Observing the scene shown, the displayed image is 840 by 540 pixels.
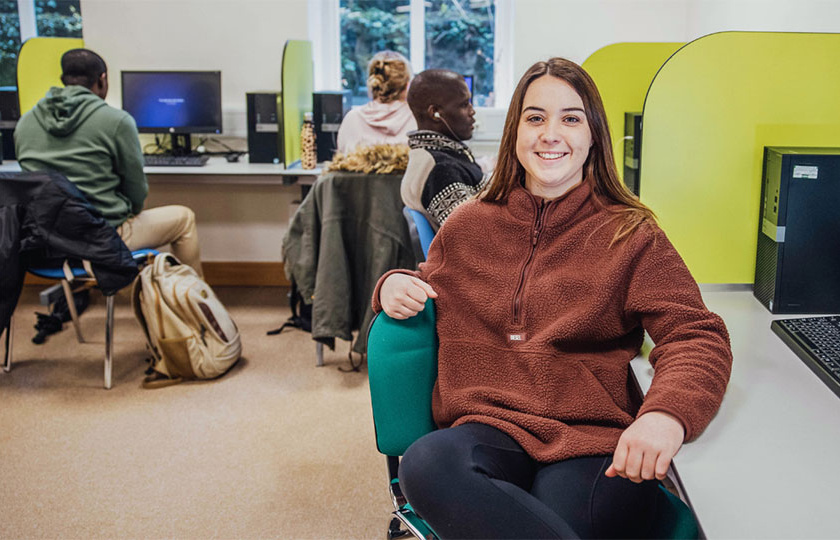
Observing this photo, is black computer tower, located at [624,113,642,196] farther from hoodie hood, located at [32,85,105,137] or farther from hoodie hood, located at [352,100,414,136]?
hoodie hood, located at [32,85,105,137]

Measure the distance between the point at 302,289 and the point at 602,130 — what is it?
1929 millimetres

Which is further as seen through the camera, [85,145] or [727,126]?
[85,145]

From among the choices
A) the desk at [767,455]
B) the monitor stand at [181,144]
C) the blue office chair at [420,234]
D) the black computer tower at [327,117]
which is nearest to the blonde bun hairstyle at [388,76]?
the black computer tower at [327,117]

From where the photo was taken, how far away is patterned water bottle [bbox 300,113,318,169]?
12.6 ft

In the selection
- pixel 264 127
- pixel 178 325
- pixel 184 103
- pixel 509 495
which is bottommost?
pixel 178 325

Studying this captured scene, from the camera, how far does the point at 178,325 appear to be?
9.83 feet

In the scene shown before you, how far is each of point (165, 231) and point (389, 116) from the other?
1.06m

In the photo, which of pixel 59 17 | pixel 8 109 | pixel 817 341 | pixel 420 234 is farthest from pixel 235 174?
pixel 817 341

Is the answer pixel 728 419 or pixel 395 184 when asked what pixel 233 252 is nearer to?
pixel 395 184

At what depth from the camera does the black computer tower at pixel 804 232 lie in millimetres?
1543

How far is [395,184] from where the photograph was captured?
9.50ft

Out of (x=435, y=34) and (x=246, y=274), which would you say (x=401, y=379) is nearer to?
(x=246, y=274)

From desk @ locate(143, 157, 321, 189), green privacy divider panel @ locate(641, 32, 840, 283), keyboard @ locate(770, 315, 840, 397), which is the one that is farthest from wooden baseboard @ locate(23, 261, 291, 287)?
keyboard @ locate(770, 315, 840, 397)

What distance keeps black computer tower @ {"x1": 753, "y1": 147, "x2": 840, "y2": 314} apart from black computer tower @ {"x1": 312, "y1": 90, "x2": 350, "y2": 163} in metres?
2.62
